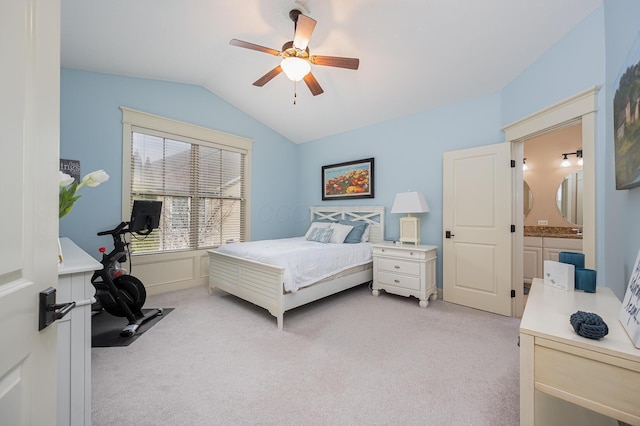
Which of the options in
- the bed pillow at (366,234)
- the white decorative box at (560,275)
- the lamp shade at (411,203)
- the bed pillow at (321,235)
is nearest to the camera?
the white decorative box at (560,275)

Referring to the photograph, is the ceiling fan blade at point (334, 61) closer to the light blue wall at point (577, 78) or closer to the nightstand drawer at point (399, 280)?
the light blue wall at point (577, 78)

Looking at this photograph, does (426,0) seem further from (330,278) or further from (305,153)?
(305,153)

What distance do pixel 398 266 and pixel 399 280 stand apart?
188 mm

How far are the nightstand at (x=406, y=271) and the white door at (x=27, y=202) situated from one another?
3.32m

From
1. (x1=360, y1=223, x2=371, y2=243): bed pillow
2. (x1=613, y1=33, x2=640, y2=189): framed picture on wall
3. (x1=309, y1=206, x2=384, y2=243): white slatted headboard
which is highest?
(x1=613, y1=33, x2=640, y2=189): framed picture on wall

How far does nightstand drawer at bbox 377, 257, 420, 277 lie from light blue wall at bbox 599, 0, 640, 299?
1.73m

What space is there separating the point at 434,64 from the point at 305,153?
3.09 m

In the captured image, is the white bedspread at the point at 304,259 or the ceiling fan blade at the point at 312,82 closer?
the ceiling fan blade at the point at 312,82

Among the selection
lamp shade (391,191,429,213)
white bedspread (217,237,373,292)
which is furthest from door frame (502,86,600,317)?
white bedspread (217,237,373,292)

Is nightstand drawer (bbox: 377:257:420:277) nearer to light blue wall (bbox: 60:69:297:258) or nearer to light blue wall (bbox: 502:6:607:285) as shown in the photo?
light blue wall (bbox: 502:6:607:285)

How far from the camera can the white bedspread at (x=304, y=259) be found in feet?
9.15

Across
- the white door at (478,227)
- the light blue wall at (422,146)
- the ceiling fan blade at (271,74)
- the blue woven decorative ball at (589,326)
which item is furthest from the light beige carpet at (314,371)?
the ceiling fan blade at (271,74)

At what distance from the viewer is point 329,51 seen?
9.81ft

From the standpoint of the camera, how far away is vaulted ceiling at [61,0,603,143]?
7.71 feet
